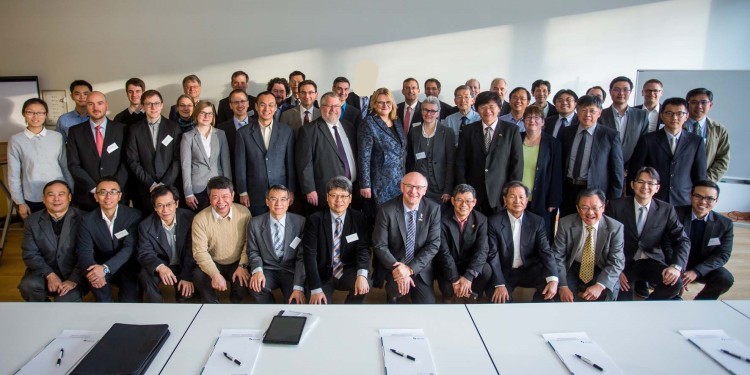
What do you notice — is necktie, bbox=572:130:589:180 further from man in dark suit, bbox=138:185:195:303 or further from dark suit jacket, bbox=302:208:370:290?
man in dark suit, bbox=138:185:195:303

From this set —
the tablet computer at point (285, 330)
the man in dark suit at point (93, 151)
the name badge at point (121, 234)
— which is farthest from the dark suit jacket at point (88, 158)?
the tablet computer at point (285, 330)

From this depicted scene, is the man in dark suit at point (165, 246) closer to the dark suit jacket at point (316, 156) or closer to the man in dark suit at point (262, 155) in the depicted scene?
the man in dark suit at point (262, 155)

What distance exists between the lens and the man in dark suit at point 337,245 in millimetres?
3072

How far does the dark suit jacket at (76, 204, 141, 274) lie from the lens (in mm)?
3115

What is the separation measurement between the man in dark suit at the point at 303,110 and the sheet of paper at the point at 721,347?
3206 mm

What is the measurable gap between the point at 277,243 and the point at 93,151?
1835 mm

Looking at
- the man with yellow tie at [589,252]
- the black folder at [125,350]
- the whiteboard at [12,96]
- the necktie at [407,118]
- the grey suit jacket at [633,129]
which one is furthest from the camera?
the whiteboard at [12,96]

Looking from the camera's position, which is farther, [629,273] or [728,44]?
[728,44]

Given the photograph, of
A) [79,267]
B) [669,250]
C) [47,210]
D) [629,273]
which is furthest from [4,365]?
[669,250]

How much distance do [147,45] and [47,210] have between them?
2930 millimetres

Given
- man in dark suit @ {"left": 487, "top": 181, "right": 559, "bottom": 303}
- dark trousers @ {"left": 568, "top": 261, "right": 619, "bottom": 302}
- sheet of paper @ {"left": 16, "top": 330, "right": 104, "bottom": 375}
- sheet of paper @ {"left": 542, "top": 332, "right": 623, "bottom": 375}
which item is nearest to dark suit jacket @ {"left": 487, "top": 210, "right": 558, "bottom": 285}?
man in dark suit @ {"left": 487, "top": 181, "right": 559, "bottom": 303}

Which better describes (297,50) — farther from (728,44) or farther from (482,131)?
(728,44)

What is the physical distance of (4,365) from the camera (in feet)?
5.43

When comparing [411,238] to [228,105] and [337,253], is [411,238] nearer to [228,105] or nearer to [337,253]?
[337,253]
